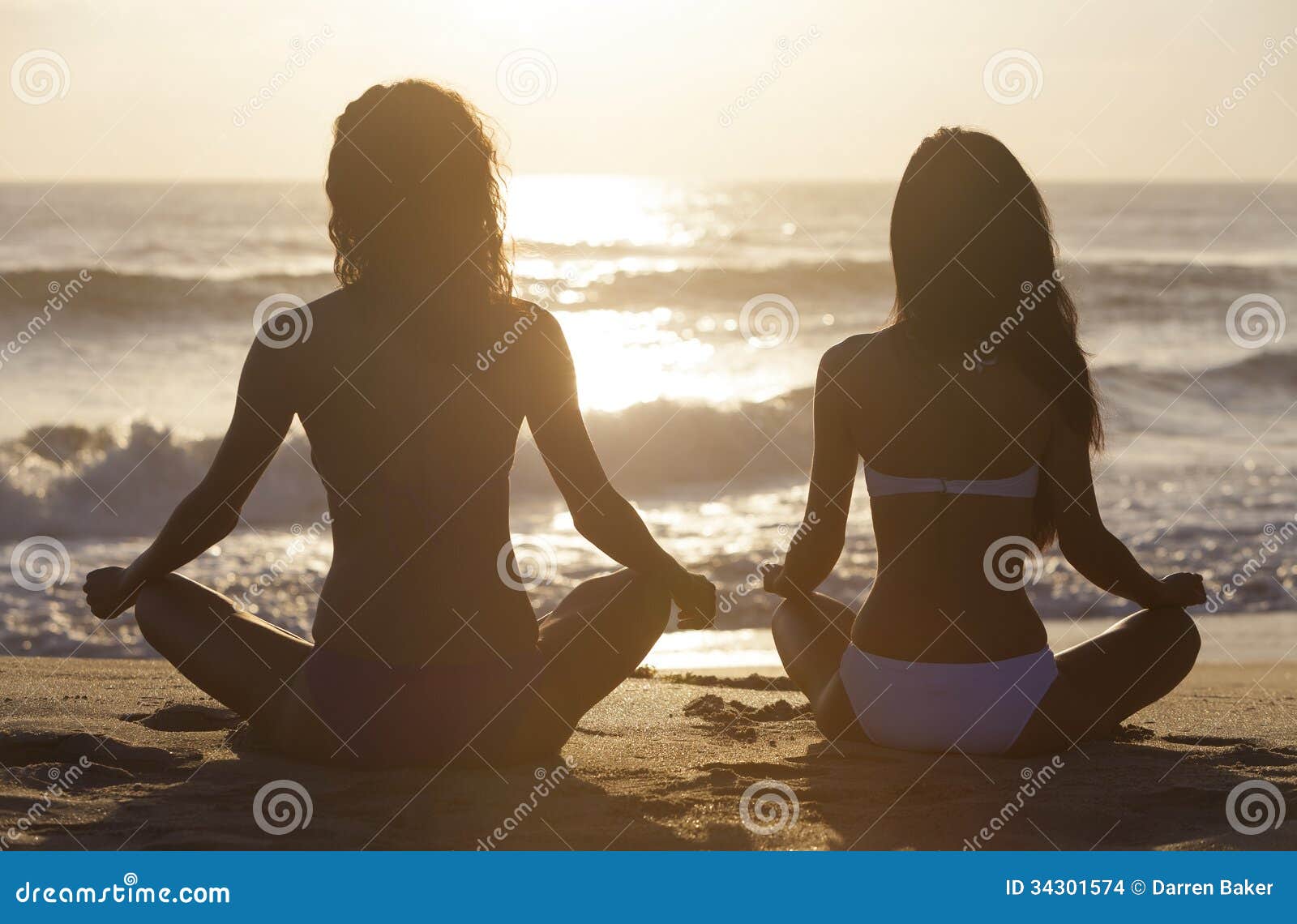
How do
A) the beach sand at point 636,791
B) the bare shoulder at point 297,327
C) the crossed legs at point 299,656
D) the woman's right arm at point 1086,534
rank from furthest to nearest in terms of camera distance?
the woman's right arm at point 1086,534 < the crossed legs at point 299,656 < the bare shoulder at point 297,327 < the beach sand at point 636,791

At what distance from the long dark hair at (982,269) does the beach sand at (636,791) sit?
929 millimetres

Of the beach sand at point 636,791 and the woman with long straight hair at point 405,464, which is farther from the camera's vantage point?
the woman with long straight hair at point 405,464

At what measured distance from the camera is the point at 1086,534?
342cm

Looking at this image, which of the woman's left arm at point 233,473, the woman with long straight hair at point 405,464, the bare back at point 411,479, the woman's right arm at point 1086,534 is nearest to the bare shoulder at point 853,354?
the woman's right arm at point 1086,534

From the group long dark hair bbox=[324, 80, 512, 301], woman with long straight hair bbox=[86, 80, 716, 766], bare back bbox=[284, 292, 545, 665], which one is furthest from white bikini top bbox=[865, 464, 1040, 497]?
long dark hair bbox=[324, 80, 512, 301]

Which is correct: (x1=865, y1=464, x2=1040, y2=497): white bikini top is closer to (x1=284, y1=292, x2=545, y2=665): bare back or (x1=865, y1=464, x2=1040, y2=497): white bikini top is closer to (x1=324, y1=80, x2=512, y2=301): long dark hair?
(x1=284, y1=292, x2=545, y2=665): bare back

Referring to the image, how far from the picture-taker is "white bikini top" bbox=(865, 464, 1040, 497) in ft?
11.0

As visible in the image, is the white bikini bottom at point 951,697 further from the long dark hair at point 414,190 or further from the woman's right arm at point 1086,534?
the long dark hair at point 414,190

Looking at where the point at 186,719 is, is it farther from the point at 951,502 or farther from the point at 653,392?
the point at 653,392

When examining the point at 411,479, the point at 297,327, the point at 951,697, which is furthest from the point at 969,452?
the point at 297,327

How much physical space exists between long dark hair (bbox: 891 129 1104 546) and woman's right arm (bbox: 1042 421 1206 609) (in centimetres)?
7

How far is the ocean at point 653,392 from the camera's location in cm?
815

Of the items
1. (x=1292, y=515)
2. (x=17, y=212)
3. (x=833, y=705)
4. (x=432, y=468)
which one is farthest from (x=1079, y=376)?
(x=17, y=212)

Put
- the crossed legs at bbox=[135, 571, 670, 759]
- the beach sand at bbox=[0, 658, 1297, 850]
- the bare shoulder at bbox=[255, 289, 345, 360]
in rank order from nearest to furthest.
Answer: the beach sand at bbox=[0, 658, 1297, 850]
the bare shoulder at bbox=[255, 289, 345, 360]
the crossed legs at bbox=[135, 571, 670, 759]
